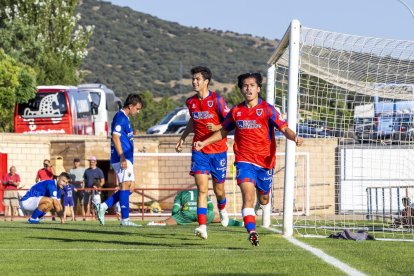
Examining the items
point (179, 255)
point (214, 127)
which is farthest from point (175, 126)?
point (179, 255)

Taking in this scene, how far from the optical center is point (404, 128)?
22.7 metres

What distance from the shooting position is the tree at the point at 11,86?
48.9 m

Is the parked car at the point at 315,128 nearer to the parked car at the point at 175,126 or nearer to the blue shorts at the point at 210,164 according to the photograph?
the blue shorts at the point at 210,164

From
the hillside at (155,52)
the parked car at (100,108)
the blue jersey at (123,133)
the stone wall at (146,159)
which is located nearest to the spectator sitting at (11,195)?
the stone wall at (146,159)

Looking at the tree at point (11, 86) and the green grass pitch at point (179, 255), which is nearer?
the green grass pitch at point (179, 255)

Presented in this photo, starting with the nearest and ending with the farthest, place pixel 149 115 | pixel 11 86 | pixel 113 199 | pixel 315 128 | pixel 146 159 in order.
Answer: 1. pixel 113 199
2. pixel 315 128
3. pixel 146 159
4. pixel 11 86
5. pixel 149 115

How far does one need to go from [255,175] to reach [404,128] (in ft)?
30.1

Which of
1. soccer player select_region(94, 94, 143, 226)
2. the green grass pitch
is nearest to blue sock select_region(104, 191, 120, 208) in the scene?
soccer player select_region(94, 94, 143, 226)

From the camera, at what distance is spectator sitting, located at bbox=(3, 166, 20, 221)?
31.0 m

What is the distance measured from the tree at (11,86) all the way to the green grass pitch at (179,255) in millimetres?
32238

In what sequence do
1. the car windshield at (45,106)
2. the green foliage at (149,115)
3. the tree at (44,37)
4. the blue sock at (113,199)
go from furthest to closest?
the green foliage at (149,115), the tree at (44,37), the car windshield at (45,106), the blue sock at (113,199)

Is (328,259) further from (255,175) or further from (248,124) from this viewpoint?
(248,124)

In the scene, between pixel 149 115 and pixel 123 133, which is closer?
pixel 123 133

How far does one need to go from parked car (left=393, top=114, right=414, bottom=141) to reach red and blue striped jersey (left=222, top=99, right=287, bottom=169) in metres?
8.45
